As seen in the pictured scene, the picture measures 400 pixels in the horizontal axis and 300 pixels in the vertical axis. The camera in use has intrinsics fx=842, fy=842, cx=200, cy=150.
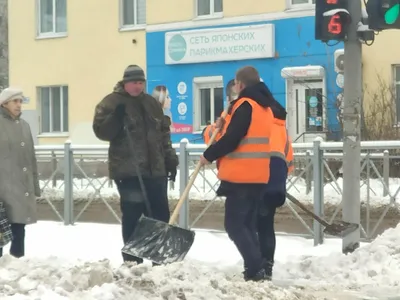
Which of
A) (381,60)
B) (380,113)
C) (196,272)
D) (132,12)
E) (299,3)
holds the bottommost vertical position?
(196,272)

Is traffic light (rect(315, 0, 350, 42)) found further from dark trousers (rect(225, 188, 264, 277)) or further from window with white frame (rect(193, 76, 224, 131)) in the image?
window with white frame (rect(193, 76, 224, 131))

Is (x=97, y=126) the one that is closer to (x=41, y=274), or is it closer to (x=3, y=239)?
(x=3, y=239)

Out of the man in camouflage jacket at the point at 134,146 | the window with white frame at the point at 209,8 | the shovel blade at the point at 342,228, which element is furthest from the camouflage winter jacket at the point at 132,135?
the window with white frame at the point at 209,8

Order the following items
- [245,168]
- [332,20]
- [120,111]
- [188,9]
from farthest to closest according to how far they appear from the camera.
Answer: [188,9] < [332,20] < [120,111] < [245,168]

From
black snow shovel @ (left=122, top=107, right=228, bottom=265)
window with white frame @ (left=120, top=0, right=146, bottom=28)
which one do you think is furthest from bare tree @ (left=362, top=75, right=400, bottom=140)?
black snow shovel @ (left=122, top=107, right=228, bottom=265)

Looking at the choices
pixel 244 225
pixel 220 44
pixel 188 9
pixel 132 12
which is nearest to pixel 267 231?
pixel 244 225

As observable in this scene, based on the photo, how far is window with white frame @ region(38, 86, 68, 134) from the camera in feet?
86.9

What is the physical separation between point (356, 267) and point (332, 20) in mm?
2373

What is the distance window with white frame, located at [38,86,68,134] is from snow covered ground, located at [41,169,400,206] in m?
14.1

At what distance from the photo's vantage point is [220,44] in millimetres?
23234

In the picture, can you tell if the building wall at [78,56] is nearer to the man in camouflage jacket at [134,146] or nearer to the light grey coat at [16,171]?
the light grey coat at [16,171]

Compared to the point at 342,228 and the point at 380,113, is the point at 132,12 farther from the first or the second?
the point at 342,228

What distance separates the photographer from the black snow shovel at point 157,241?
21.0 feet

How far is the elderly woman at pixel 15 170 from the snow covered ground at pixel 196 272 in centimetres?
52
